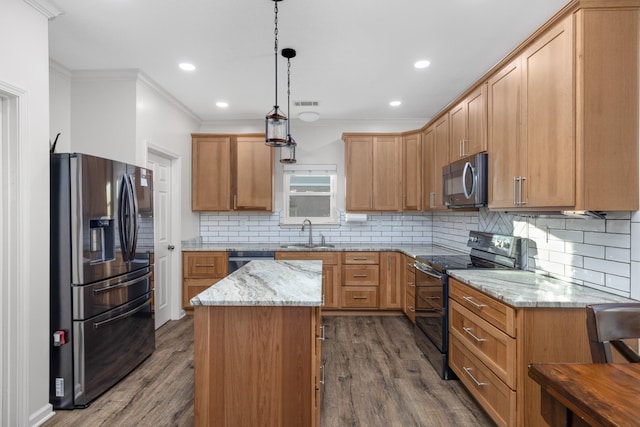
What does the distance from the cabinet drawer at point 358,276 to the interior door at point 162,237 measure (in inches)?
85.0

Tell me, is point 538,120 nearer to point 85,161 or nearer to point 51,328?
point 85,161

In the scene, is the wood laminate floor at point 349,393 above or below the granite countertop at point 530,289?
below

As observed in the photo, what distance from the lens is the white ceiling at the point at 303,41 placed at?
6.75 feet

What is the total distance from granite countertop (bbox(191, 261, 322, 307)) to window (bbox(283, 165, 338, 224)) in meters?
2.16

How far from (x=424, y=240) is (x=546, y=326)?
2931 millimetres

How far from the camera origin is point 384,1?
198 cm

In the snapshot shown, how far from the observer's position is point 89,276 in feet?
6.93

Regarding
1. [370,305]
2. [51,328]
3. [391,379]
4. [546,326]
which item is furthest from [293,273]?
[370,305]

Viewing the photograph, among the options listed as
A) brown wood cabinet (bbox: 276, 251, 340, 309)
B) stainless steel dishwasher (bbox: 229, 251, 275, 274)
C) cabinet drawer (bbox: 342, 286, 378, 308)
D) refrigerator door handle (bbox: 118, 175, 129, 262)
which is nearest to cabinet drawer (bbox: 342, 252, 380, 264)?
brown wood cabinet (bbox: 276, 251, 340, 309)

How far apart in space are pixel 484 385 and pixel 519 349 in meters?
0.48

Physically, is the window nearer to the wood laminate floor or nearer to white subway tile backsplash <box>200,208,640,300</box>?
white subway tile backsplash <box>200,208,640,300</box>

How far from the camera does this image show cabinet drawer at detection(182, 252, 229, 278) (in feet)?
12.9

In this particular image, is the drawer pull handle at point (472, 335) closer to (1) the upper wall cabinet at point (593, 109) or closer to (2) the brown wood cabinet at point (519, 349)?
(2) the brown wood cabinet at point (519, 349)

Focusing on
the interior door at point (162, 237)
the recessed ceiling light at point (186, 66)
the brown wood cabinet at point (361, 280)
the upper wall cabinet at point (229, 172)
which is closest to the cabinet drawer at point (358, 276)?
the brown wood cabinet at point (361, 280)
